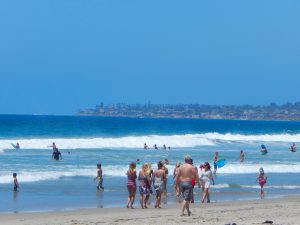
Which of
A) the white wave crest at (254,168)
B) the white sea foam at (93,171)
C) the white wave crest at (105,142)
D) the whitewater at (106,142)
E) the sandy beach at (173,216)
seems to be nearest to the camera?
the sandy beach at (173,216)

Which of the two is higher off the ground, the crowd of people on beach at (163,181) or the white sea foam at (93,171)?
the crowd of people on beach at (163,181)

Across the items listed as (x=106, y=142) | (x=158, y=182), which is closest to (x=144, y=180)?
(x=158, y=182)

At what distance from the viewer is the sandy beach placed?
16172 mm

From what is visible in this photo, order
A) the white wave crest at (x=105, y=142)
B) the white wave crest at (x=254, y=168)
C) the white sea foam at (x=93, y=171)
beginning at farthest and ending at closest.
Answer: the white wave crest at (x=105, y=142), the white wave crest at (x=254, y=168), the white sea foam at (x=93, y=171)

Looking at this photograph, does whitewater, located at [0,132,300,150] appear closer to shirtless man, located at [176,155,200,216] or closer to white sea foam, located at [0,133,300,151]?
white sea foam, located at [0,133,300,151]

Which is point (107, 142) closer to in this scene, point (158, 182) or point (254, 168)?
point (254, 168)

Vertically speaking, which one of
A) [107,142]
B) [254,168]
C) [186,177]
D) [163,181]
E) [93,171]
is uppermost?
[186,177]

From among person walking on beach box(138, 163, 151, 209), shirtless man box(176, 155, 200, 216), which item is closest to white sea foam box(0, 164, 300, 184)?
person walking on beach box(138, 163, 151, 209)

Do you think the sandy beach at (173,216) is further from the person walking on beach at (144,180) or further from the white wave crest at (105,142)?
the white wave crest at (105,142)

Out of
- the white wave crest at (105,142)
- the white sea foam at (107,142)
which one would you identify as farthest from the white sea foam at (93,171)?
the white wave crest at (105,142)

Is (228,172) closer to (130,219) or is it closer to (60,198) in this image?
(60,198)

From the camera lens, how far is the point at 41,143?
200 ft

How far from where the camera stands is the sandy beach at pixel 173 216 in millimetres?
16172

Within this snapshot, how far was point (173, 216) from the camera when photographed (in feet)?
56.7
